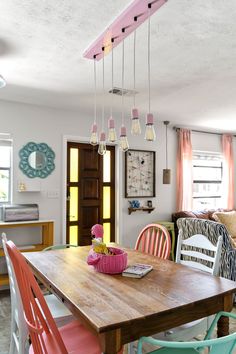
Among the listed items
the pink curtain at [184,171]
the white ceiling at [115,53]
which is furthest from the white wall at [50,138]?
the pink curtain at [184,171]

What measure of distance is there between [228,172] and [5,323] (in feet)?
16.7

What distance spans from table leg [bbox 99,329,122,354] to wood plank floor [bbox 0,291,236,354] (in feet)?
5.08

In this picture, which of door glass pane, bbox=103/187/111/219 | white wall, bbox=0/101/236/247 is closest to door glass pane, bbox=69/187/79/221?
white wall, bbox=0/101/236/247

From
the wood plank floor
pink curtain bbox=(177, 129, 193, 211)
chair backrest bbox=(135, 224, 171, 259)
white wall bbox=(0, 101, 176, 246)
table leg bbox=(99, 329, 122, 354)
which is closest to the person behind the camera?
table leg bbox=(99, 329, 122, 354)

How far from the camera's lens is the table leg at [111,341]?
1260 millimetres

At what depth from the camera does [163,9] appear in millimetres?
1901

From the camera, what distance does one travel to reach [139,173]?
515 cm

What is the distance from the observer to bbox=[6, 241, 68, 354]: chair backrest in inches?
53.1

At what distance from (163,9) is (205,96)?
2009 mm

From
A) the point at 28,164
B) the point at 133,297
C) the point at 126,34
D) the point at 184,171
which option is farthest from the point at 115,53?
the point at 184,171

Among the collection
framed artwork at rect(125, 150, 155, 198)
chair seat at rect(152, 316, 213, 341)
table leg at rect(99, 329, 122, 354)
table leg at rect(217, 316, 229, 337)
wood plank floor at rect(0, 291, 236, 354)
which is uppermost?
framed artwork at rect(125, 150, 155, 198)

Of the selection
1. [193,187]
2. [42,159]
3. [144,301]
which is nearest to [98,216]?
[42,159]

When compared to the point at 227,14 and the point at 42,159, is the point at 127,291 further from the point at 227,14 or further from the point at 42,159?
the point at 42,159

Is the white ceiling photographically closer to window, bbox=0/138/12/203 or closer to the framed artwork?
window, bbox=0/138/12/203
